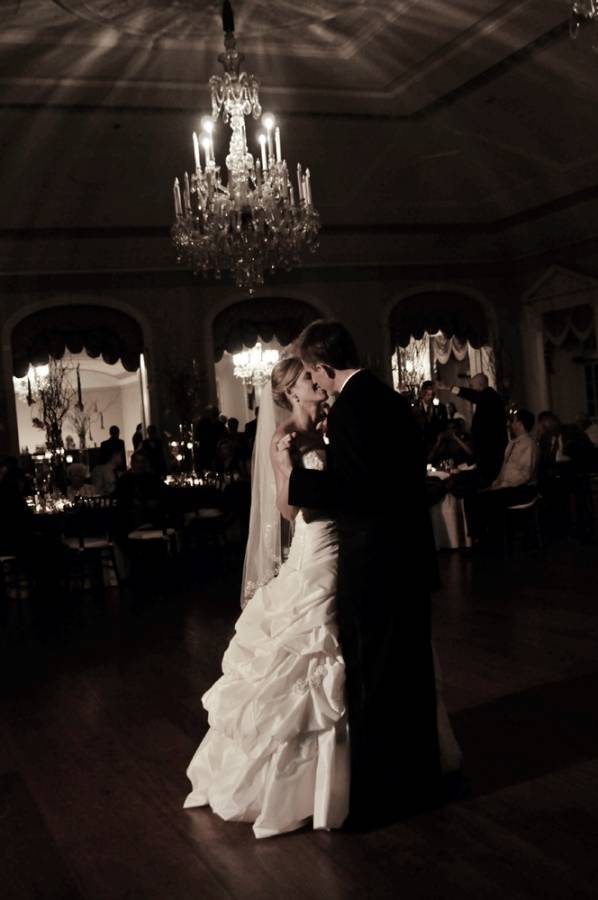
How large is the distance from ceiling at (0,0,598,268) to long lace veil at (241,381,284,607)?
266 inches

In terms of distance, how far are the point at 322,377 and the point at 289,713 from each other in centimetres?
113

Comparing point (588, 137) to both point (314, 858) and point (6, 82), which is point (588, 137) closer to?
point (6, 82)

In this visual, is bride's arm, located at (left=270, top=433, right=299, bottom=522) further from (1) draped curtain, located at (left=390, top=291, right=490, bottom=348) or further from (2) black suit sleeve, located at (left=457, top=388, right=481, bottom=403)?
(1) draped curtain, located at (left=390, top=291, right=490, bottom=348)

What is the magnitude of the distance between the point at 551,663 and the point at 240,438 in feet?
25.9

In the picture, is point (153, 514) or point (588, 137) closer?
point (153, 514)

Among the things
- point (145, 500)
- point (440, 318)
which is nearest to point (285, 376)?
point (145, 500)

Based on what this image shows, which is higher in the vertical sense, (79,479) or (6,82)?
(6,82)

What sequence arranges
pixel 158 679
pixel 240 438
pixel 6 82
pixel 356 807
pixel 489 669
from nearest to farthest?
pixel 356 807, pixel 489 669, pixel 158 679, pixel 6 82, pixel 240 438

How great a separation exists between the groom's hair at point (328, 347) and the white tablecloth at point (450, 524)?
20.7ft

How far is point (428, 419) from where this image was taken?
486 inches

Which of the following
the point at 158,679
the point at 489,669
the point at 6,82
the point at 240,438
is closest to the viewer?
the point at 489,669

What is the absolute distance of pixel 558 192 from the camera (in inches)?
599

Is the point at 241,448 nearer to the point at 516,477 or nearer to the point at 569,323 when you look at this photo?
the point at 516,477

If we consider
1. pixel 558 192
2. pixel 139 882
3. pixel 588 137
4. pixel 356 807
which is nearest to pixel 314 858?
pixel 356 807
